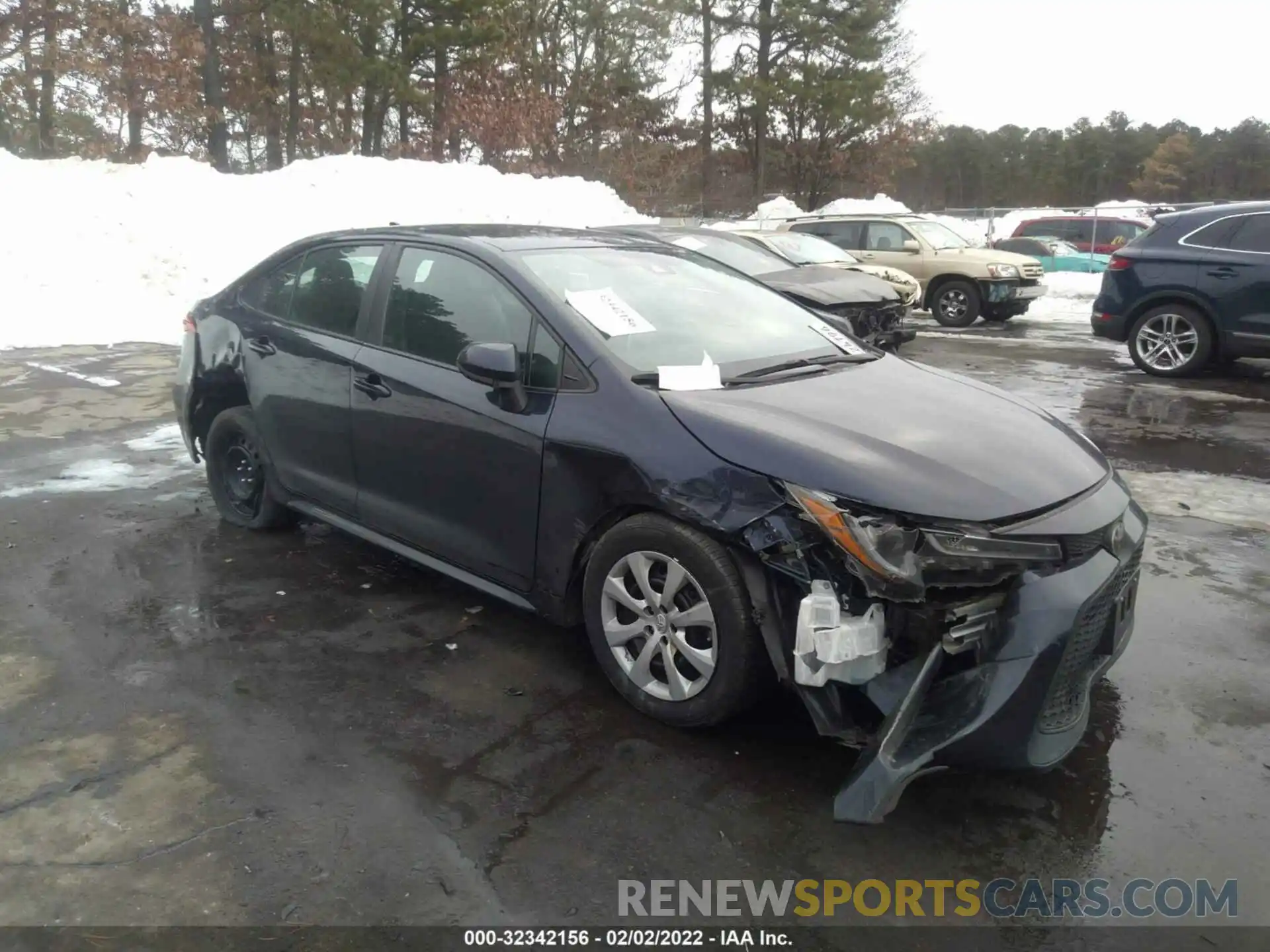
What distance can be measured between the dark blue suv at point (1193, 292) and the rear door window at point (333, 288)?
8.58m

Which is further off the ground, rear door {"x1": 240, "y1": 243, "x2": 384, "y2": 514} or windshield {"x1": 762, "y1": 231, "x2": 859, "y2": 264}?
windshield {"x1": 762, "y1": 231, "x2": 859, "y2": 264}

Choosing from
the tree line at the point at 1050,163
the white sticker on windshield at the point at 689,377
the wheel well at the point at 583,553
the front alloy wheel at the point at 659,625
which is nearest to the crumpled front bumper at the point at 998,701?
the front alloy wheel at the point at 659,625

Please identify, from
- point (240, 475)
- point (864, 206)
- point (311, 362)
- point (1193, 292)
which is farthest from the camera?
point (864, 206)

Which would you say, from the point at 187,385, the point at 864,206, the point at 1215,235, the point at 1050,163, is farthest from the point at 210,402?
the point at 1050,163

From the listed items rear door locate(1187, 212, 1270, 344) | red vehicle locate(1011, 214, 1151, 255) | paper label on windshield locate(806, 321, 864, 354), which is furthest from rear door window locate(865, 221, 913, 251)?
paper label on windshield locate(806, 321, 864, 354)

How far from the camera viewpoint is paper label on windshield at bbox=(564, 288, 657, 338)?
3.75 m

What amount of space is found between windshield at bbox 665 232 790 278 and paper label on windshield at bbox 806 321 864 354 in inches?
248

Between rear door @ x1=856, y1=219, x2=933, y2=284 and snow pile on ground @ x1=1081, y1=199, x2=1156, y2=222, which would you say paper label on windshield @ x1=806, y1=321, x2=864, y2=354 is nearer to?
rear door @ x1=856, y1=219, x2=933, y2=284

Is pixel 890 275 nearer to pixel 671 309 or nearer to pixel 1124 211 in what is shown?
pixel 671 309

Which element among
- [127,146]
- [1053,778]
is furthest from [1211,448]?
[127,146]

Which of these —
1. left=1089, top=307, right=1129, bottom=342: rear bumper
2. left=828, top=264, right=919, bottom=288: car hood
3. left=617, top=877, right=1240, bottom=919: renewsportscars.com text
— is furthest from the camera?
left=828, top=264, right=919, bottom=288: car hood

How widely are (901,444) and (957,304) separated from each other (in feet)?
42.2

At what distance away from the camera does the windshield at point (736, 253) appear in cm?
1085

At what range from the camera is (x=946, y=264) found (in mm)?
14977
